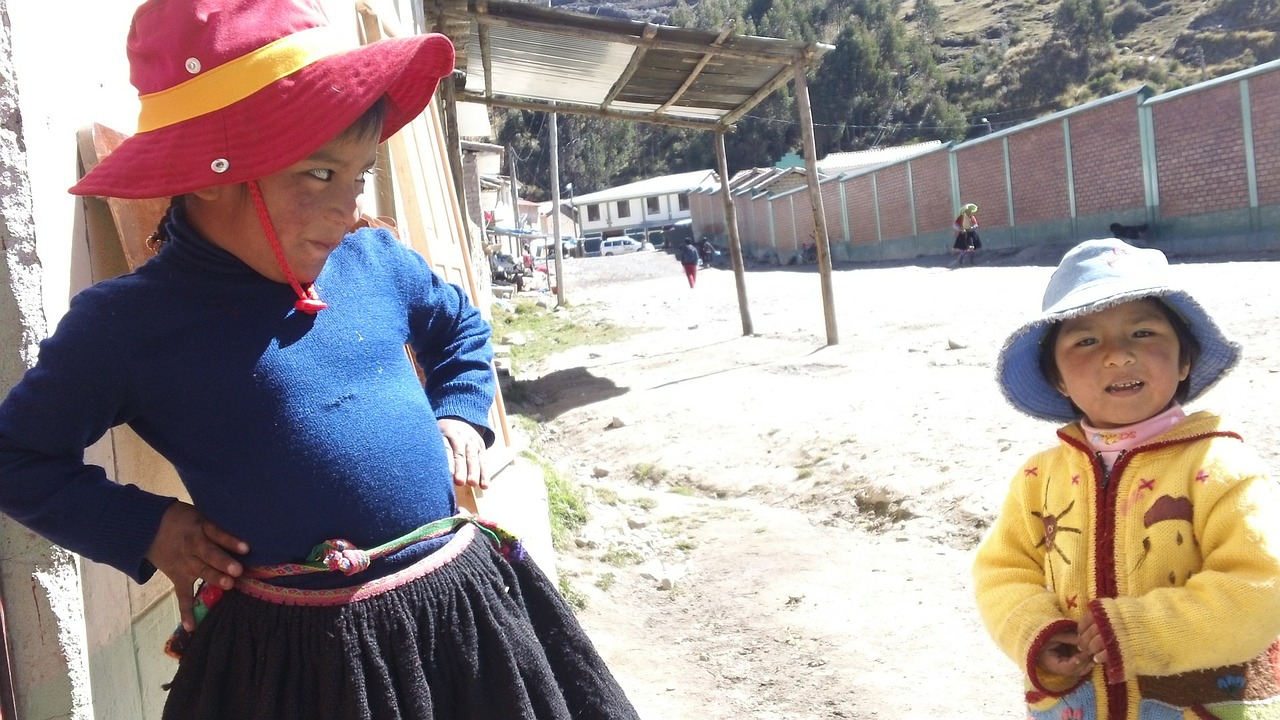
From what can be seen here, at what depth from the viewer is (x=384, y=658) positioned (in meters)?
1.31

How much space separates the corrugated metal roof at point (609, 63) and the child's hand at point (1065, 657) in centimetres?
670

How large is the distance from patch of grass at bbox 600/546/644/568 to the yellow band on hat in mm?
3559

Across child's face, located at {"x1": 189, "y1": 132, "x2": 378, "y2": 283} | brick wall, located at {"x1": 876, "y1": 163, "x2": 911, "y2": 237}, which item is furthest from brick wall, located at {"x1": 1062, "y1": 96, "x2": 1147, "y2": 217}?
child's face, located at {"x1": 189, "y1": 132, "x2": 378, "y2": 283}

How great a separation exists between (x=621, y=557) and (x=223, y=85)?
3669 mm

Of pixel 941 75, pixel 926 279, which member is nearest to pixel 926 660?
pixel 926 279

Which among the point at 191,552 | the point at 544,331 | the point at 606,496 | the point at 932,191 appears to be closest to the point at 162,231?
the point at 191,552

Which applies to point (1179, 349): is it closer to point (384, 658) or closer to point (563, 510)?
point (384, 658)

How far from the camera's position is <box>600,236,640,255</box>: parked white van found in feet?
165

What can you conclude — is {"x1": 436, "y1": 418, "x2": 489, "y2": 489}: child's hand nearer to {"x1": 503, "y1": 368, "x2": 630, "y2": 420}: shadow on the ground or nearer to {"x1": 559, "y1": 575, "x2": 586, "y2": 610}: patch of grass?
{"x1": 559, "y1": 575, "x2": 586, "y2": 610}: patch of grass

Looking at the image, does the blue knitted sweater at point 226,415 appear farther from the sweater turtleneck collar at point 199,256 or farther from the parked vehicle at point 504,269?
the parked vehicle at point 504,269

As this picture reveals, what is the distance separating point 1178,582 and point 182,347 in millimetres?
→ 1495

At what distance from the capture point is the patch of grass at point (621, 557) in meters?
4.62

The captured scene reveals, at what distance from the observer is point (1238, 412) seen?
4.52 m

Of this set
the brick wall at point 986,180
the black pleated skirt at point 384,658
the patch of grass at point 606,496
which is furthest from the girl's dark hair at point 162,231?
the brick wall at point 986,180
